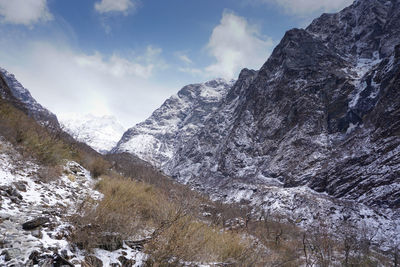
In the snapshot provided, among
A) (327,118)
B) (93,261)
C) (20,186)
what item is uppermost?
(327,118)

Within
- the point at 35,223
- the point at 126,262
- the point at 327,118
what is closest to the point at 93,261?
the point at 126,262

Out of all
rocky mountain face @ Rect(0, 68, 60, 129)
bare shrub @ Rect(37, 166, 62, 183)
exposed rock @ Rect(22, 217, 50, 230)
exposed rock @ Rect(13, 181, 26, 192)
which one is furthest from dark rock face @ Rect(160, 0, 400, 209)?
rocky mountain face @ Rect(0, 68, 60, 129)

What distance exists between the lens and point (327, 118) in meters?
46.5

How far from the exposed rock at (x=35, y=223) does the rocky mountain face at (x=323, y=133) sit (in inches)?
150

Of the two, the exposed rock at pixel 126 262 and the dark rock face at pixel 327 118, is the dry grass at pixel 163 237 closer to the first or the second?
the exposed rock at pixel 126 262

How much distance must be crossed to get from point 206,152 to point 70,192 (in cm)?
8188

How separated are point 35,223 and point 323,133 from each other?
5013cm

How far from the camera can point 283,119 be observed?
56219mm

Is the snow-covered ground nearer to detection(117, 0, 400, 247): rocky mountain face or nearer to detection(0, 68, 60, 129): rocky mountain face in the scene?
detection(117, 0, 400, 247): rocky mountain face

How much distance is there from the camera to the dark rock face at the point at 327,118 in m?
29.0

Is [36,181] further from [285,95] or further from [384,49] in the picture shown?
[384,49]

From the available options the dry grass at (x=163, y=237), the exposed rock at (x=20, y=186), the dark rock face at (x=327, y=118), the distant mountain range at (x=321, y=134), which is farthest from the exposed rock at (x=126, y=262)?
the dark rock face at (x=327, y=118)

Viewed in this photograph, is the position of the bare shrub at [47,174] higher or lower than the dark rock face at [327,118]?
lower

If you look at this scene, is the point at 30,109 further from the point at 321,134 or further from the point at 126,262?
the point at 321,134
